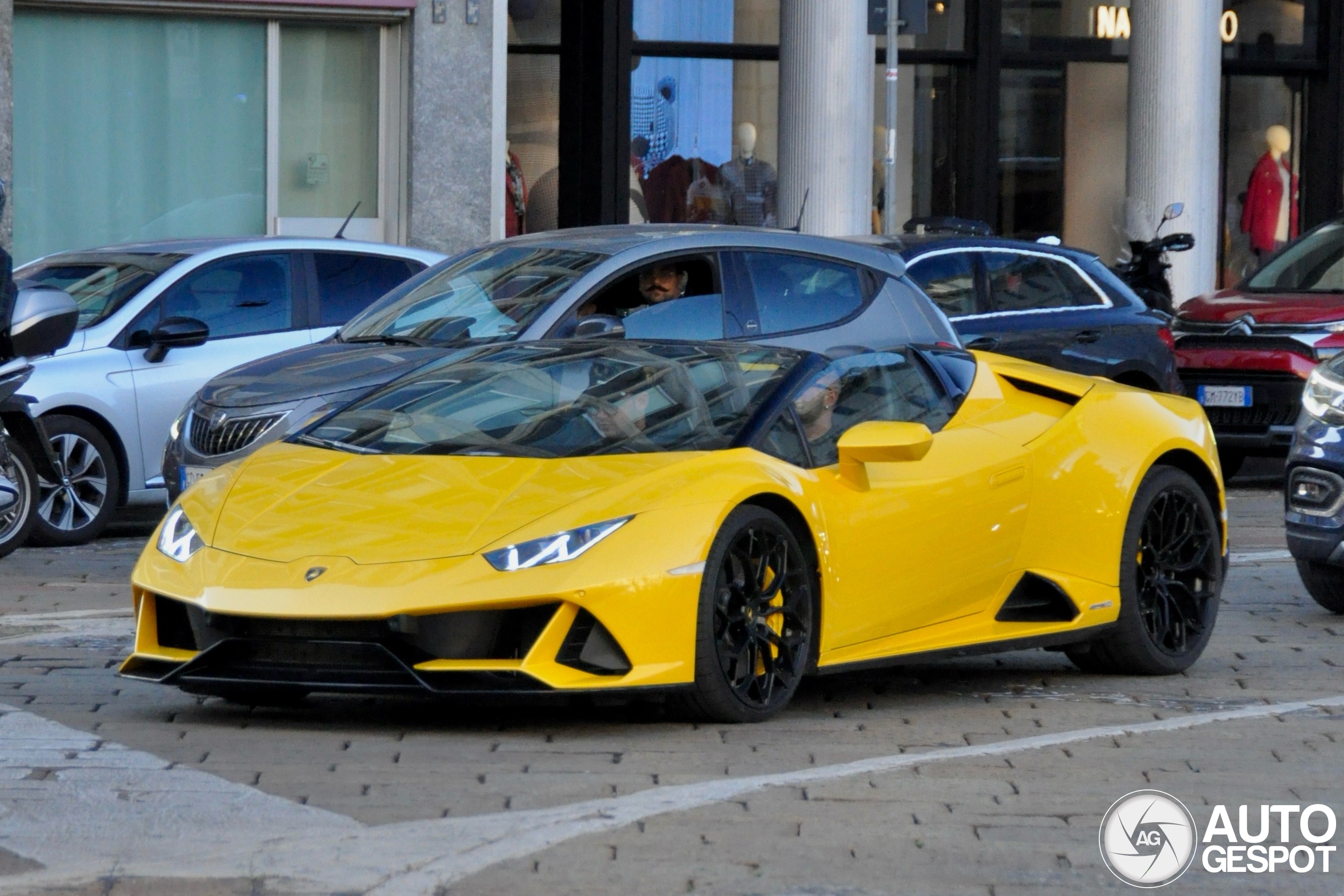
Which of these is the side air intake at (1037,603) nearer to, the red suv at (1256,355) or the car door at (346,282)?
the car door at (346,282)

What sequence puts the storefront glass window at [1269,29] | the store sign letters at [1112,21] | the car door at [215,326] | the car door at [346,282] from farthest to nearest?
the storefront glass window at [1269,29], the store sign letters at [1112,21], the car door at [346,282], the car door at [215,326]

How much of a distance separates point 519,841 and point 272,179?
48.3ft

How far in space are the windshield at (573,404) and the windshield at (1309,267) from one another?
33.5 feet

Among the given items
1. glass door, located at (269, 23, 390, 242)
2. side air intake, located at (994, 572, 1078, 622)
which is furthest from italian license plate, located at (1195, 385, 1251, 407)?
side air intake, located at (994, 572, 1078, 622)

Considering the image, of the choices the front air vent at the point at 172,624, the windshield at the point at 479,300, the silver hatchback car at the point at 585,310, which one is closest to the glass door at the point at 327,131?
the silver hatchback car at the point at 585,310

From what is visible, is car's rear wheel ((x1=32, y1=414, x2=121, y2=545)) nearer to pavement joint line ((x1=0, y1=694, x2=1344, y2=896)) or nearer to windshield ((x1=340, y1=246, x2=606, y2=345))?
windshield ((x1=340, y1=246, x2=606, y2=345))

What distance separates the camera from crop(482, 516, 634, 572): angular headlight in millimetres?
6613

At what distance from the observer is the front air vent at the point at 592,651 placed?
6.61 m

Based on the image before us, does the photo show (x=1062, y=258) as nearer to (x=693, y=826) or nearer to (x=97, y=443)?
(x=97, y=443)

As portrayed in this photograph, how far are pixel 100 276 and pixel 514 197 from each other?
9.45 metres

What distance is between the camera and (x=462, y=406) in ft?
25.1

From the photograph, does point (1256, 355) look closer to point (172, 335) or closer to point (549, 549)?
point (172, 335)

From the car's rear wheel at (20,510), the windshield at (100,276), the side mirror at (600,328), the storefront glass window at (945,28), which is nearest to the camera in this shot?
the side mirror at (600,328)

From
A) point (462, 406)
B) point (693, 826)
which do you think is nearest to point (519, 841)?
point (693, 826)
